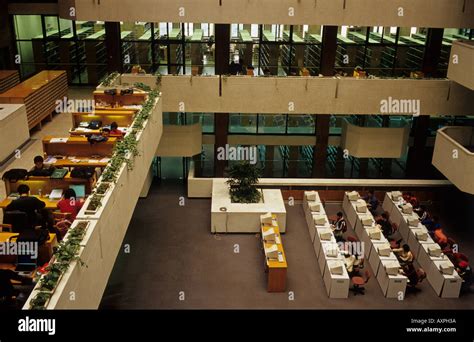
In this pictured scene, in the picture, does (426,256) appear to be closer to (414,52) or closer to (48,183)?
(414,52)

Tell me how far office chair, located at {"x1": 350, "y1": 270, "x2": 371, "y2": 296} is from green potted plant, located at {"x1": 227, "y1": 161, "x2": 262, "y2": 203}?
488cm

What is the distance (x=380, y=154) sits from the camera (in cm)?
1966

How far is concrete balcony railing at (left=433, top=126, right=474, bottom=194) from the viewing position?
15.1 metres

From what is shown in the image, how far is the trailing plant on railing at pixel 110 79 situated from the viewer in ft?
52.8

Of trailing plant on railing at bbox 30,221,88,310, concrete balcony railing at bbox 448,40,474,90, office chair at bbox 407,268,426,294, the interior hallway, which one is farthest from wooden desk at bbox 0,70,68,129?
concrete balcony railing at bbox 448,40,474,90

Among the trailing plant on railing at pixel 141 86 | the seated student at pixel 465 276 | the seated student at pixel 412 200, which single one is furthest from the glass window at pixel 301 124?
the seated student at pixel 465 276

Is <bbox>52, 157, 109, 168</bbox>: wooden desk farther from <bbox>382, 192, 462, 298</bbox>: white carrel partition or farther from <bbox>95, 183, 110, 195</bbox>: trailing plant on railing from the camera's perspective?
<bbox>382, 192, 462, 298</bbox>: white carrel partition

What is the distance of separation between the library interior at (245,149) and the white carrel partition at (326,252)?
0.19 ft

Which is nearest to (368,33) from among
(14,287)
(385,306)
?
(385,306)

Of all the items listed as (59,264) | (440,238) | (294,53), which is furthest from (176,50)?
(59,264)

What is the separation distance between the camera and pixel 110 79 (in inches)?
653

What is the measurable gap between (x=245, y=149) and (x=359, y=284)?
8419 mm

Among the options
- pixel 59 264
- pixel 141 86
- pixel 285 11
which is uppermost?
pixel 285 11

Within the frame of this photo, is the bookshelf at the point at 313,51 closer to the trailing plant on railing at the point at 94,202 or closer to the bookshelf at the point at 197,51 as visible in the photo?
the bookshelf at the point at 197,51
